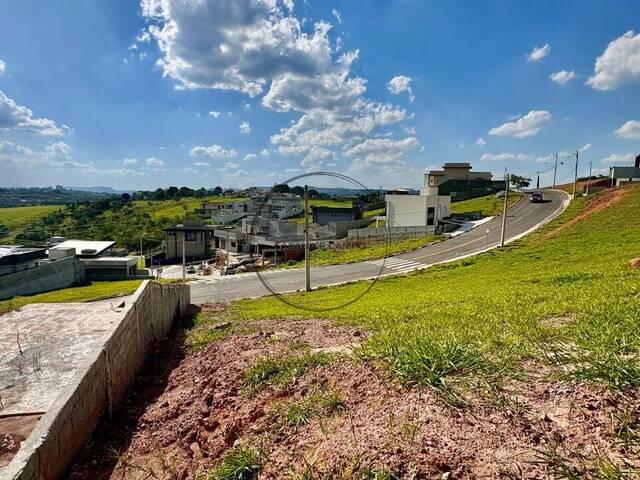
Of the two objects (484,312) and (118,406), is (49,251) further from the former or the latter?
(484,312)

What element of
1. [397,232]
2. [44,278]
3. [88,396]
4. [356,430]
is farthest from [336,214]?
[356,430]

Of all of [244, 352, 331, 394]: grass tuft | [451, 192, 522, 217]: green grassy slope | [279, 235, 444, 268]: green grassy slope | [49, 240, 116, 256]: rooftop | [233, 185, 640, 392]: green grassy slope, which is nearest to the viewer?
[233, 185, 640, 392]: green grassy slope

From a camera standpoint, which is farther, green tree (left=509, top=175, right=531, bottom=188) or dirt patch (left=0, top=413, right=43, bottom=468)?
green tree (left=509, top=175, right=531, bottom=188)

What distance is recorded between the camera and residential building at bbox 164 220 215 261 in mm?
64438

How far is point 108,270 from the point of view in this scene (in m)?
42.8

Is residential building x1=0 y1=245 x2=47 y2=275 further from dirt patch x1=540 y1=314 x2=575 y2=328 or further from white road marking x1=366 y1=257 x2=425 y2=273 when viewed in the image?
dirt patch x1=540 y1=314 x2=575 y2=328

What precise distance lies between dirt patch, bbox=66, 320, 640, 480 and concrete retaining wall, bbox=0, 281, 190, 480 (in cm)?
30

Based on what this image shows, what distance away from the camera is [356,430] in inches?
144

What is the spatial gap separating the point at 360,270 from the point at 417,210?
19903 millimetres

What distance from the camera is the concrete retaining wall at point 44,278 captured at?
108 ft

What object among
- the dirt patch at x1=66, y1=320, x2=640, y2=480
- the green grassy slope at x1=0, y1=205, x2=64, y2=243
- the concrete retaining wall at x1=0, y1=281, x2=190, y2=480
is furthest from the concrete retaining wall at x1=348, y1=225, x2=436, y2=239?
the green grassy slope at x1=0, y1=205, x2=64, y2=243

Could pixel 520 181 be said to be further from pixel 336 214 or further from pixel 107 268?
pixel 107 268

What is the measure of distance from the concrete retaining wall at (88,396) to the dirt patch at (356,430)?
0.97 ft

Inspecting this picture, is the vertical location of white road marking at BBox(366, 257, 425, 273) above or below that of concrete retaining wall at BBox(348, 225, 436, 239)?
below
